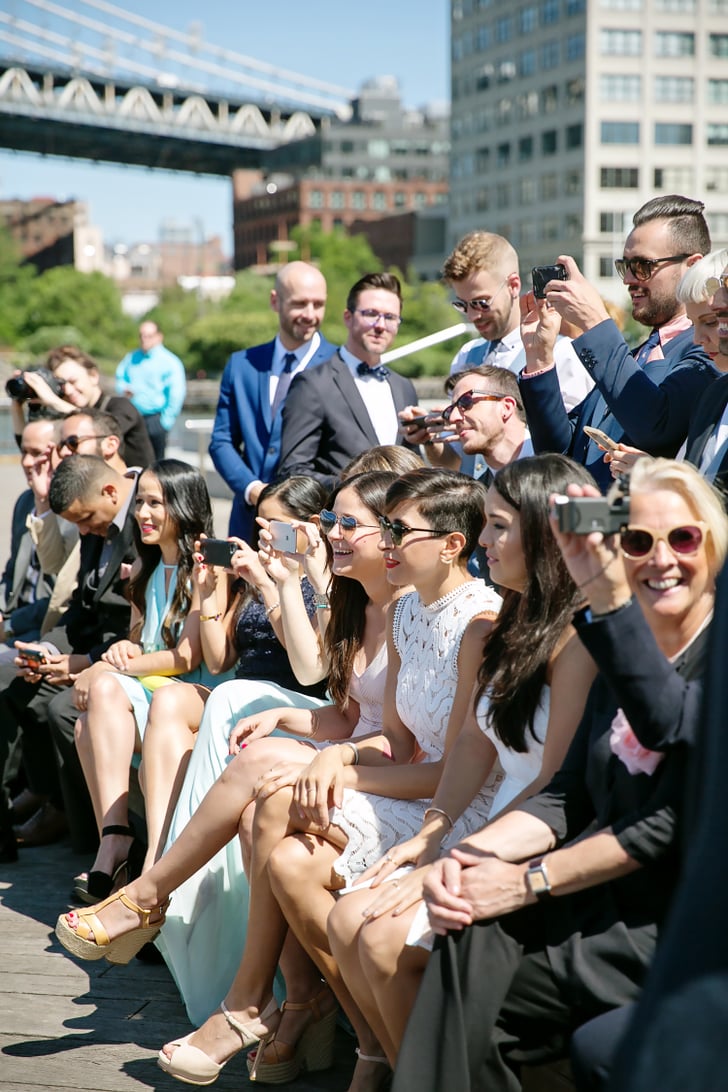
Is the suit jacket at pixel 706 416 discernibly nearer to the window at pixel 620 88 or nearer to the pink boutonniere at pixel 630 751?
the pink boutonniere at pixel 630 751

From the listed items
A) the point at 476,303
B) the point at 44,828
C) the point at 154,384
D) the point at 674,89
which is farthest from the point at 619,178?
the point at 44,828

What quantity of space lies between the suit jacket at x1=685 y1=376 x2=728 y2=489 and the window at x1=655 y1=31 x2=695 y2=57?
88.3 m

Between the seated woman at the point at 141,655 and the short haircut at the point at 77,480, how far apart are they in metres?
0.20

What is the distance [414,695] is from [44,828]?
2.40 metres

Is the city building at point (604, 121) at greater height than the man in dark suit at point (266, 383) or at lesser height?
greater

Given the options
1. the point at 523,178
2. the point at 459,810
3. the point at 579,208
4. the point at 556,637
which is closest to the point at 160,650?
the point at 459,810

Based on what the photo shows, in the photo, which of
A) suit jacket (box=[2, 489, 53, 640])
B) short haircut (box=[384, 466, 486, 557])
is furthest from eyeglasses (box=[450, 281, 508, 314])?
suit jacket (box=[2, 489, 53, 640])

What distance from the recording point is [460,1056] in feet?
7.36

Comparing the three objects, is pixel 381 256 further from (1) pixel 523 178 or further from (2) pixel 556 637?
(2) pixel 556 637

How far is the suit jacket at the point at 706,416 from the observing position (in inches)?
113

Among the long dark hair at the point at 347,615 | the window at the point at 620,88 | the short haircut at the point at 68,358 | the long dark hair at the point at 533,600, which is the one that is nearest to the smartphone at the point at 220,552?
the long dark hair at the point at 347,615

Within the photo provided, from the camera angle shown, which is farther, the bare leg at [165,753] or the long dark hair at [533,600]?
the bare leg at [165,753]

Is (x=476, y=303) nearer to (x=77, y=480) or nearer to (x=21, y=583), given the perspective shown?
(x=77, y=480)

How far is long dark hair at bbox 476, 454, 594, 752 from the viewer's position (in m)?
2.62
